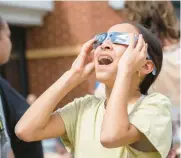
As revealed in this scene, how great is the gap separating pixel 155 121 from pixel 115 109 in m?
0.13

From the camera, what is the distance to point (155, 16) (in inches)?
78.0

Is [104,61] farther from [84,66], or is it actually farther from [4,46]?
[4,46]

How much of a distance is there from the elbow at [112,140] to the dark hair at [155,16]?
2.89ft

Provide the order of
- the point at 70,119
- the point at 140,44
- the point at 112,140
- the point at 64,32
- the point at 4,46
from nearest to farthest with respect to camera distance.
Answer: the point at 112,140 → the point at 140,44 → the point at 70,119 → the point at 4,46 → the point at 64,32

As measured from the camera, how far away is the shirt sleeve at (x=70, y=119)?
139 centimetres

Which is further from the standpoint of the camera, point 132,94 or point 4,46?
point 4,46

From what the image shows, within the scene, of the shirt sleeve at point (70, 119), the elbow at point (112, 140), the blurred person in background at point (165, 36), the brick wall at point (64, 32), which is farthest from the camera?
the brick wall at point (64, 32)

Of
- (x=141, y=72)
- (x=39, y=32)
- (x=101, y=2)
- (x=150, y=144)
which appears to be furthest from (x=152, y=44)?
(x=39, y=32)

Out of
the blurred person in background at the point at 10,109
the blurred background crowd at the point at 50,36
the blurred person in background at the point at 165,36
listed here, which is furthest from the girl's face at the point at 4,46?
the blurred background crowd at the point at 50,36

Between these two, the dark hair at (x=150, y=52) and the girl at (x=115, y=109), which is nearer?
the girl at (x=115, y=109)

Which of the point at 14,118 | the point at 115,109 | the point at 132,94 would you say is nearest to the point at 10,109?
the point at 14,118

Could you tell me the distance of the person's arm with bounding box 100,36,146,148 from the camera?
1178 mm

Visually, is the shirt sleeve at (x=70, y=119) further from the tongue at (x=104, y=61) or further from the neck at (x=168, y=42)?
the neck at (x=168, y=42)

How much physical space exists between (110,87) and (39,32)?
136 inches
